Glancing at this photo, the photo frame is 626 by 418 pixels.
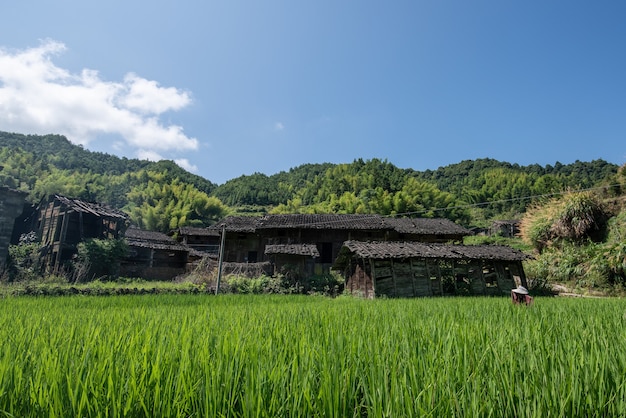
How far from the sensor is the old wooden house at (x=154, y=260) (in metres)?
21.8

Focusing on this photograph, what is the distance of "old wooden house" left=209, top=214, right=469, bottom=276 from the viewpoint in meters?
19.1

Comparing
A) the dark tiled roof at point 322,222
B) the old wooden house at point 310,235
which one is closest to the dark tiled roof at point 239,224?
the old wooden house at point 310,235

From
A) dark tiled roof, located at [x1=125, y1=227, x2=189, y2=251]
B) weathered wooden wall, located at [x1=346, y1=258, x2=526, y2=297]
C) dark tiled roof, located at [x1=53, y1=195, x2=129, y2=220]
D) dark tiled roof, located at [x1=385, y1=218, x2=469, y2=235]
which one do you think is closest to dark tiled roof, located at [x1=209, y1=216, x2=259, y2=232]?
dark tiled roof, located at [x1=125, y1=227, x2=189, y2=251]

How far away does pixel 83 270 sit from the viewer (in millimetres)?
16938

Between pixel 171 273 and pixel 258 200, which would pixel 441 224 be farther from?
pixel 258 200

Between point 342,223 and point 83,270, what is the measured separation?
1531 centimetres

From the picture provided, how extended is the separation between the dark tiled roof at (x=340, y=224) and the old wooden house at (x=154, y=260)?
14.7ft

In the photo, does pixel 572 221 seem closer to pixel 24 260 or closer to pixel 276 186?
pixel 24 260

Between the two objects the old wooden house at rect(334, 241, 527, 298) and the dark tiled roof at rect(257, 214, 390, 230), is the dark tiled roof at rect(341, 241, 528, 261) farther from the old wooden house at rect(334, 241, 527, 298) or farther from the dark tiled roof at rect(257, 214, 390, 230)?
the dark tiled roof at rect(257, 214, 390, 230)

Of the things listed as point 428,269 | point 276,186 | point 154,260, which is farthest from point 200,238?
point 276,186

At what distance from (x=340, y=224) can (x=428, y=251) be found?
8799 mm

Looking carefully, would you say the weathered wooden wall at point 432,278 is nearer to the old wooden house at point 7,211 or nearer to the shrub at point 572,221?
the shrub at point 572,221

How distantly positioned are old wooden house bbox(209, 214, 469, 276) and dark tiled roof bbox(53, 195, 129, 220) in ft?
22.7

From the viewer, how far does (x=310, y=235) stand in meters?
21.3
